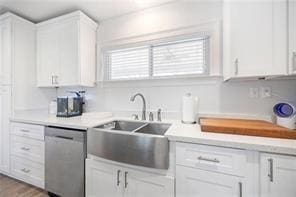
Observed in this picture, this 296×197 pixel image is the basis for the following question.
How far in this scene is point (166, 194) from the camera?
1.18 metres

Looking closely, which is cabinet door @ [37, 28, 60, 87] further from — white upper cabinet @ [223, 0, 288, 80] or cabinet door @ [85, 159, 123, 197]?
white upper cabinet @ [223, 0, 288, 80]

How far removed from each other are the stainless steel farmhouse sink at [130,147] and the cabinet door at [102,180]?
12 cm

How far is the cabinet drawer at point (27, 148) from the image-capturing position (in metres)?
1.81

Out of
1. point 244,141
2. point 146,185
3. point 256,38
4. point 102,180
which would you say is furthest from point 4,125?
point 256,38

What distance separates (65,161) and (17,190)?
89 cm

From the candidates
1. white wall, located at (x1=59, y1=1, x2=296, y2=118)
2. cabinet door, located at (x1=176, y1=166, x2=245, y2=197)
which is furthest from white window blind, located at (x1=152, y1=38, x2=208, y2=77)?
cabinet door, located at (x1=176, y1=166, x2=245, y2=197)

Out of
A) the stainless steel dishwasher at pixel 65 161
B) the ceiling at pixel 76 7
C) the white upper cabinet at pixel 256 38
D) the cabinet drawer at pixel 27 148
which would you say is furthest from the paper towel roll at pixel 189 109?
the cabinet drawer at pixel 27 148

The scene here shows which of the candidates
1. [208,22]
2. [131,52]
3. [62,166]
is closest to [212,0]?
[208,22]

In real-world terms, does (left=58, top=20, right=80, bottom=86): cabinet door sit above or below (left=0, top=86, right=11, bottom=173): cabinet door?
above

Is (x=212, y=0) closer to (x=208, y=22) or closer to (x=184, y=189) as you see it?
(x=208, y=22)

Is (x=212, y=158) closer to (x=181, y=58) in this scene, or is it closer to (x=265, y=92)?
(x=265, y=92)

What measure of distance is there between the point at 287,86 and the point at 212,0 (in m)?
1.17

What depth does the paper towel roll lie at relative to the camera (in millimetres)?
1646

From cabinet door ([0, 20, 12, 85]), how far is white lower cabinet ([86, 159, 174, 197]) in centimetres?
181
